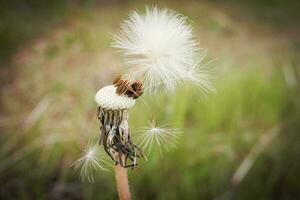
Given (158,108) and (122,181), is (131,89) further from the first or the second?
(158,108)

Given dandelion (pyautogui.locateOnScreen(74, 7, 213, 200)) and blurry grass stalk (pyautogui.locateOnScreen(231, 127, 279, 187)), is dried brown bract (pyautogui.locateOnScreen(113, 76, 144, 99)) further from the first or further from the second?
blurry grass stalk (pyautogui.locateOnScreen(231, 127, 279, 187))

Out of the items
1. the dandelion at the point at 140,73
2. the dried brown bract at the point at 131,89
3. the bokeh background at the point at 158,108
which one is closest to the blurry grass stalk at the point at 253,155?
the bokeh background at the point at 158,108

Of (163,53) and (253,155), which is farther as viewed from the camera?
(253,155)

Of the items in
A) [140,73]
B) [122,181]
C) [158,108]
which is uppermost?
[158,108]

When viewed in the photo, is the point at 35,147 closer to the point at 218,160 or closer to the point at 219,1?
the point at 218,160

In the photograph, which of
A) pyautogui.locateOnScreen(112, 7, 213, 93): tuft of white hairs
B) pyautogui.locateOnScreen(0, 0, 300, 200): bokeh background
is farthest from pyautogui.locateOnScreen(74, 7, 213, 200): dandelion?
pyautogui.locateOnScreen(0, 0, 300, 200): bokeh background

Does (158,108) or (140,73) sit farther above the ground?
(158,108)

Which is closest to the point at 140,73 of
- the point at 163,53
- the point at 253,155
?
the point at 163,53

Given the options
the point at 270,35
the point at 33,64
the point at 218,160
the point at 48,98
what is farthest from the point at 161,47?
the point at 270,35
